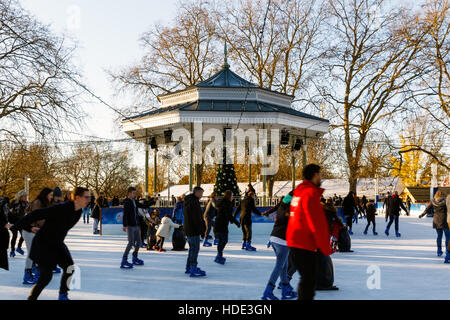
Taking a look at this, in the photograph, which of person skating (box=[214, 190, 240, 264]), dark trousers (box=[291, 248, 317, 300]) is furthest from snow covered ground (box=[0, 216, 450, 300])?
dark trousers (box=[291, 248, 317, 300])

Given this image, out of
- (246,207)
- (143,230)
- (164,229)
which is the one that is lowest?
(143,230)

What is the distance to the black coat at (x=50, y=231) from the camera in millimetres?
5738

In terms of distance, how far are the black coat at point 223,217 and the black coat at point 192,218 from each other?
241cm

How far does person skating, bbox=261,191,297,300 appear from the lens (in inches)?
258

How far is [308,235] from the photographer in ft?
17.0

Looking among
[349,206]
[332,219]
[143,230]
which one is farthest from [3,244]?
[349,206]

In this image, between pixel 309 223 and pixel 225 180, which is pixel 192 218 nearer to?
pixel 309 223

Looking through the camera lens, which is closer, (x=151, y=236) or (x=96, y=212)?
(x=151, y=236)

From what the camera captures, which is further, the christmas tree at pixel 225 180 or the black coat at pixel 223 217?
the christmas tree at pixel 225 180

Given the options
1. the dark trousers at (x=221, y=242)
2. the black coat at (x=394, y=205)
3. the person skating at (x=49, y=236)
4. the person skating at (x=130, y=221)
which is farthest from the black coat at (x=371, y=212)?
the person skating at (x=49, y=236)

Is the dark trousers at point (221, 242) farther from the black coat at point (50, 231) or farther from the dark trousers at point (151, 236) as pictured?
the black coat at point (50, 231)

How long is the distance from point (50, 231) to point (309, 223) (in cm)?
308

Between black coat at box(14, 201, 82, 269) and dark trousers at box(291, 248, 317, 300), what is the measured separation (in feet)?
9.10

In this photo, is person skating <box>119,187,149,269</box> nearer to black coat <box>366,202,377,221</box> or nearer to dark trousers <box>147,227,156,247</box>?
dark trousers <box>147,227,156,247</box>
